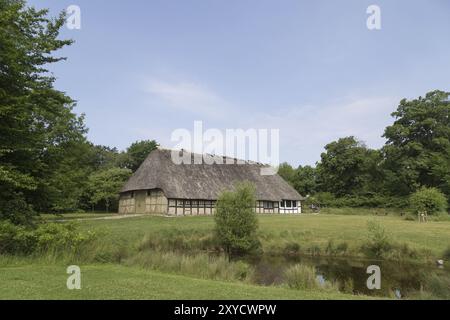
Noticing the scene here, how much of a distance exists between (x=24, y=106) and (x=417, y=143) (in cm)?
4388

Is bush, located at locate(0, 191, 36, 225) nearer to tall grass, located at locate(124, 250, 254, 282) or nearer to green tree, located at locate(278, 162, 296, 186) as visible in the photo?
tall grass, located at locate(124, 250, 254, 282)

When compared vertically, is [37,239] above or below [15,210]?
below

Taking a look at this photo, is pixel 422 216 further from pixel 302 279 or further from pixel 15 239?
pixel 15 239

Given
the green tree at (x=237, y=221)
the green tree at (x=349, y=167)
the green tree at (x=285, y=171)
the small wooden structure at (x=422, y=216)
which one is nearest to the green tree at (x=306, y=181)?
the green tree at (x=285, y=171)

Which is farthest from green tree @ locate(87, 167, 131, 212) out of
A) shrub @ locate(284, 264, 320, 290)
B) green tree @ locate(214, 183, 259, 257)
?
shrub @ locate(284, 264, 320, 290)

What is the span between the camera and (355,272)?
51.8 ft

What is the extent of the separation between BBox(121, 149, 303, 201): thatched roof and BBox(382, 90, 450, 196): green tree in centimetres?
1343

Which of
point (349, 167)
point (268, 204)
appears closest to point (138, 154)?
point (268, 204)

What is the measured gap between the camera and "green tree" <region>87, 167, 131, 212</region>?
135ft

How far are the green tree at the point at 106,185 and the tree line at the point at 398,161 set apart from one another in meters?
26.3

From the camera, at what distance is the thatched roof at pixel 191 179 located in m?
34.8

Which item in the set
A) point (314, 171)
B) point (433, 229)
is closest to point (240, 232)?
point (433, 229)
